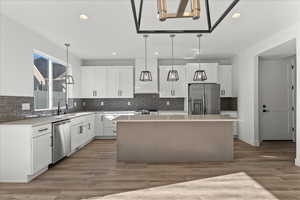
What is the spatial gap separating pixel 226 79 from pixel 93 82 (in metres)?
4.41

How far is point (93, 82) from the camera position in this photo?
7.13 meters

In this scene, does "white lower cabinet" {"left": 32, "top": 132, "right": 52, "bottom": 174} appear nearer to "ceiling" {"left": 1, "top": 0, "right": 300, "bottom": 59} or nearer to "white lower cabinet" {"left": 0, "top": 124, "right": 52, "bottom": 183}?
"white lower cabinet" {"left": 0, "top": 124, "right": 52, "bottom": 183}

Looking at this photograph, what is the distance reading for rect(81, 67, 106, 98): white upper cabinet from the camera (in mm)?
7109

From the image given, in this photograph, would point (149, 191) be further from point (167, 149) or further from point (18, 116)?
point (18, 116)

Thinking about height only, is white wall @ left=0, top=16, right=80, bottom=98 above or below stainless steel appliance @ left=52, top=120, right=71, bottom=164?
above

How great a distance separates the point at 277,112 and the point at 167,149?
399cm

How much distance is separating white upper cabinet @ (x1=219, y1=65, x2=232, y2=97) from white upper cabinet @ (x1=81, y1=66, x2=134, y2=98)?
2.94 m

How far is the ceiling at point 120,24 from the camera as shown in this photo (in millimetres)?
A: 3176

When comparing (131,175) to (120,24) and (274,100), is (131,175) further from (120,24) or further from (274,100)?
(274,100)

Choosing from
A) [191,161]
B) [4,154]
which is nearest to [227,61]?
[191,161]

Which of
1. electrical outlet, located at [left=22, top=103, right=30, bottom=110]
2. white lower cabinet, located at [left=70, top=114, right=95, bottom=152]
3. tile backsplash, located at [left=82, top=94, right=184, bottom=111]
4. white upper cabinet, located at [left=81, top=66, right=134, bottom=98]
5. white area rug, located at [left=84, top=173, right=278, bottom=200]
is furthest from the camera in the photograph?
tile backsplash, located at [left=82, top=94, right=184, bottom=111]

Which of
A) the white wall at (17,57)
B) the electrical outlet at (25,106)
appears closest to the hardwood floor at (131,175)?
the electrical outlet at (25,106)

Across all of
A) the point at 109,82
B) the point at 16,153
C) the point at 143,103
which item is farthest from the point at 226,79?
the point at 16,153

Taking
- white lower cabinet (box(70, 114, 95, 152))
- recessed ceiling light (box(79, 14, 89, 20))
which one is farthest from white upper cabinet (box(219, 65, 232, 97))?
recessed ceiling light (box(79, 14, 89, 20))
